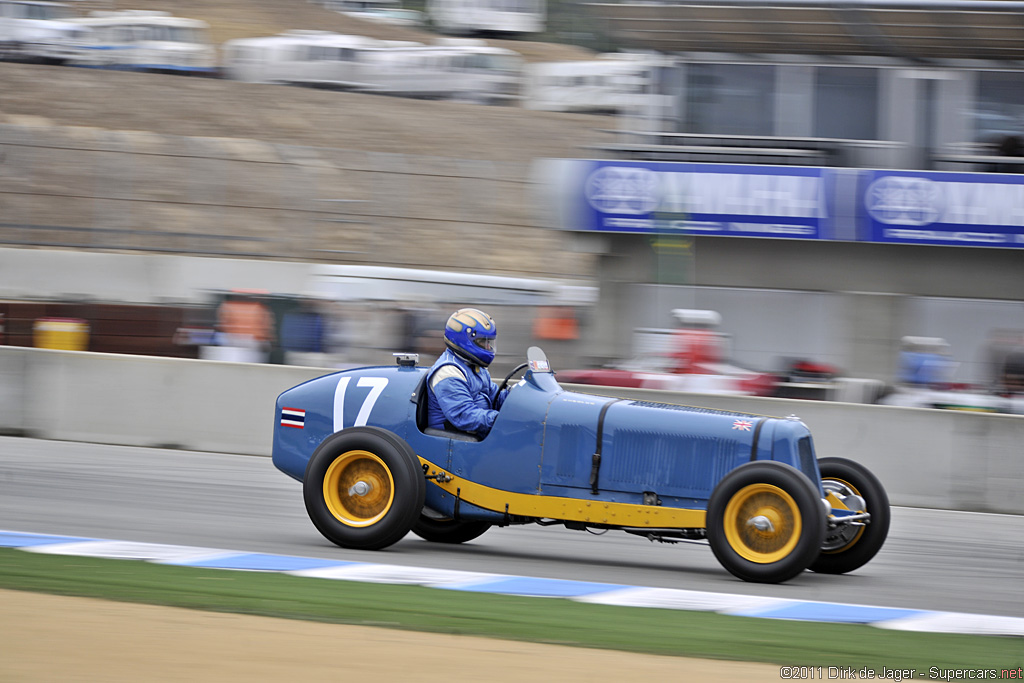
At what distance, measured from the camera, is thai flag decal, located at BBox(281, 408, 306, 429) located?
25.9 feet

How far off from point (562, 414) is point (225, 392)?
6.83m

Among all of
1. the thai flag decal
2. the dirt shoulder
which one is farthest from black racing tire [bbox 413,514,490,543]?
the dirt shoulder

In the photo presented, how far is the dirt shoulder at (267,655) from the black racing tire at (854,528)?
2617mm

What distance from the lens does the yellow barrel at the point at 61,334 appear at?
14648 millimetres

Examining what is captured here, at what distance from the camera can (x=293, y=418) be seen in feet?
26.0

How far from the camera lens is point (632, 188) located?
17.0m

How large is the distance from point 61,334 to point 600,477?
967 centimetres

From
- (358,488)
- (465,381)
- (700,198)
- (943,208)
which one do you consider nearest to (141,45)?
(700,198)

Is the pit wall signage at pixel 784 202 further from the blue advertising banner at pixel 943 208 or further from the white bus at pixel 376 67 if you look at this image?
the white bus at pixel 376 67

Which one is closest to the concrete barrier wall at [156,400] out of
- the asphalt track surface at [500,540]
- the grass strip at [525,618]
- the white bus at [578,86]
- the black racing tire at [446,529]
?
the asphalt track surface at [500,540]

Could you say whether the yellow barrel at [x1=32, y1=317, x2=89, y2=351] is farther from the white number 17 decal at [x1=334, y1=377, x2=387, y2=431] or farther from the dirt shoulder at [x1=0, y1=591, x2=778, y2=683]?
the dirt shoulder at [x1=0, y1=591, x2=778, y2=683]

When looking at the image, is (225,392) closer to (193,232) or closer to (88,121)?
(193,232)

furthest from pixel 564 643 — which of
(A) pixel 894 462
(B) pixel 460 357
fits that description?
(A) pixel 894 462

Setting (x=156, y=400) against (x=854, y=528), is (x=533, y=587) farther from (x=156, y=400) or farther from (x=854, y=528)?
(x=156, y=400)
